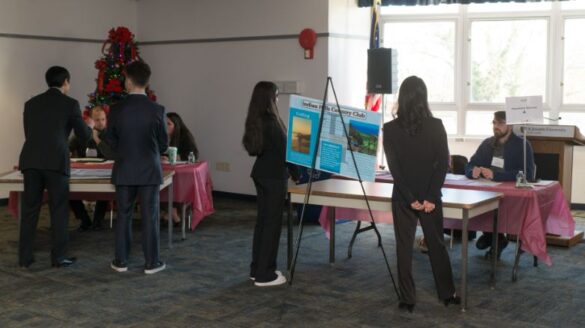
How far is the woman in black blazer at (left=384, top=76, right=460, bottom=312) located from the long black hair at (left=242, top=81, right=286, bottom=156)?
0.84 meters

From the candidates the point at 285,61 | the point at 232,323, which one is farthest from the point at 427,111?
the point at 285,61

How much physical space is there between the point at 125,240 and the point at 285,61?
399 centimetres

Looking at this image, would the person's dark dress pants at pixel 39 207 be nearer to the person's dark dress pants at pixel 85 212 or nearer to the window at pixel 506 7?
the person's dark dress pants at pixel 85 212

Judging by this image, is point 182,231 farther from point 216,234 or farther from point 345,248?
point 345,248

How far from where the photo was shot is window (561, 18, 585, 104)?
883 centimetres

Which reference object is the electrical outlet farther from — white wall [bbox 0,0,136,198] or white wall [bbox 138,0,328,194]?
white wall [bbox 0,0,136,198]

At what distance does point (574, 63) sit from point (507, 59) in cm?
76

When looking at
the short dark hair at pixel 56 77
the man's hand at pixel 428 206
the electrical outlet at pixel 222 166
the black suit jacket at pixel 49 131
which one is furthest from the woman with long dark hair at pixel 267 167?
the electrical outlet at pixel 222 166

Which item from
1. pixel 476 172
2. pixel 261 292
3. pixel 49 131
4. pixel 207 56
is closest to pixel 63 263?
pixel 49 131

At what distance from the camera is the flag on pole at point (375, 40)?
8930mm

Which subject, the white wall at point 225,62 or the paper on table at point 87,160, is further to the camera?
the white wall at point 225,62

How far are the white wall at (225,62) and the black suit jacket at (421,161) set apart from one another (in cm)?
→ 431

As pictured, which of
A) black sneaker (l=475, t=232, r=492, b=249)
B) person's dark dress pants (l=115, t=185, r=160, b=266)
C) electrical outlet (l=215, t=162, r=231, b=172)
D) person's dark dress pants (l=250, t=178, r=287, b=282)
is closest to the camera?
person's dark dress pants (l=250, t=178, r=287, b=282)

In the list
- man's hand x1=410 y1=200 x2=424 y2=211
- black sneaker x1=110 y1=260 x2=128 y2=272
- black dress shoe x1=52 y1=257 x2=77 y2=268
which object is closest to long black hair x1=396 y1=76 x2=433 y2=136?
man's hand x1=410 y1=200 x2=424 y2=211
